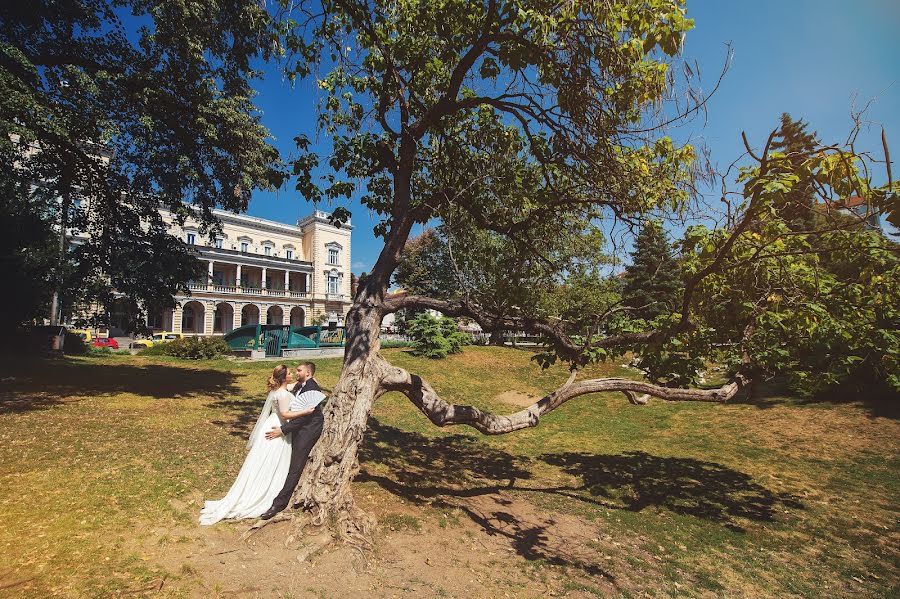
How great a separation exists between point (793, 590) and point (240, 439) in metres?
9.09

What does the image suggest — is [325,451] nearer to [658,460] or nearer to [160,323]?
[658,460]

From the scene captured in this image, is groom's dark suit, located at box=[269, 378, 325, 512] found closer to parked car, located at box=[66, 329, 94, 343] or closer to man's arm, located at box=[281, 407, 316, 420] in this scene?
man's arm, located at box=[281, 407, 316, 420]

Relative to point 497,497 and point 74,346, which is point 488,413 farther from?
point 74,346

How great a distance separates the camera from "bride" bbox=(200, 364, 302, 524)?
5.35 meters

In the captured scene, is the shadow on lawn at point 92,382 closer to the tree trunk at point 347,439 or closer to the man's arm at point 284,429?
the man's arm at point 284,429

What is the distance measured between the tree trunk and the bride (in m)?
0.45

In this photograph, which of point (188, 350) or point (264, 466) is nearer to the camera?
point (264, 466)

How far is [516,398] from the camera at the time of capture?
1733cm

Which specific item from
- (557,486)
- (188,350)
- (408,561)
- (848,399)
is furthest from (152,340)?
(848,399)

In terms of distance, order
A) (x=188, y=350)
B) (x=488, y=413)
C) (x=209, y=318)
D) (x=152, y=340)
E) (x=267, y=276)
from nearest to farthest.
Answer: (x=488, y=413), (x=188, y=350), (x=152, y=340), (x=209, y=318), (x=267, y=276)

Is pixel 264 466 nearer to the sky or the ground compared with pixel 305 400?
nearer to the ground

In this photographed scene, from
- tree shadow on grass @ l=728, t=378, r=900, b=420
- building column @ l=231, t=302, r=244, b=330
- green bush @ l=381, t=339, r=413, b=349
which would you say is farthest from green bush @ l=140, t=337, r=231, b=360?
building column @ l=231, t=302, r=244, b=330

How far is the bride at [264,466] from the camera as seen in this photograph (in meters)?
5.35

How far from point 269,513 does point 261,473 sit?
0.51m
